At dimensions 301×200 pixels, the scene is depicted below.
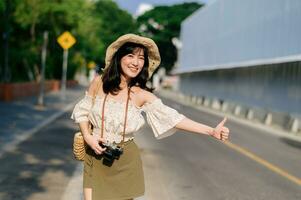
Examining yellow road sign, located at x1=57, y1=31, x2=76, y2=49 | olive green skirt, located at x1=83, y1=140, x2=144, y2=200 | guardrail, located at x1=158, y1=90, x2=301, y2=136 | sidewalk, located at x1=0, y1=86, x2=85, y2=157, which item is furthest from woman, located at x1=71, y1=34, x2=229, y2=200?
yellow road sign, located at x1=57, y1=31, x2=76, y2=49

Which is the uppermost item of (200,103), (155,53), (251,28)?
(251,28)

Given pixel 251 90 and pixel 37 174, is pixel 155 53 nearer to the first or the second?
pixel 37 174

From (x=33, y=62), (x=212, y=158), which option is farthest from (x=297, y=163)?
(x=33, y=62)

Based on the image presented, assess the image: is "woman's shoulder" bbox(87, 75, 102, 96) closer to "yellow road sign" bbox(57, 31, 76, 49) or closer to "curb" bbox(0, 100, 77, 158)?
"curb" bbox(0, 100, 77, 158)

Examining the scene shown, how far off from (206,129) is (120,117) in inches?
23.4

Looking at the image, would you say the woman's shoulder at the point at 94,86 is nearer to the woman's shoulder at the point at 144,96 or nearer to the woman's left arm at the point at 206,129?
the woman's shoulder at the point at 144,96

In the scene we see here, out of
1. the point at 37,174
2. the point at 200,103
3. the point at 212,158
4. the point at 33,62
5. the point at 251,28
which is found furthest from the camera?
the point at 200,103

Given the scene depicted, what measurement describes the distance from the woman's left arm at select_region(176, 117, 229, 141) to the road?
3.95 meters

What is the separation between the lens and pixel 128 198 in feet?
13.7

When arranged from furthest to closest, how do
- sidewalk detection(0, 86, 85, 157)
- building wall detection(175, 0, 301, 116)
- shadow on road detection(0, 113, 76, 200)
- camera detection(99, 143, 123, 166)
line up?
1. building wall detection(175, 0, 301, 116)
2. sidewalk detection(0, 86, 85, 157)
3. shadow on road detection(0, 113, 76, 200)
4. camera detection(99, 143, 123, 166)

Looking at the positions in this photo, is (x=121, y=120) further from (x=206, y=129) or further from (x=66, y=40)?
(x=66, y=40)

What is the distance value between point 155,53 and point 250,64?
3065 centimetres

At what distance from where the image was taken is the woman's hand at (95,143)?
13.2 feet

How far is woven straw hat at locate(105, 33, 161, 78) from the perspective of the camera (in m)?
4.20
